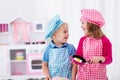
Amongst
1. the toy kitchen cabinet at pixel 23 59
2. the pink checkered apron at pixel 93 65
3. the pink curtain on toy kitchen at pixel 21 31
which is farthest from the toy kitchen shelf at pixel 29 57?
the pink checkered apron at pixel 93 65

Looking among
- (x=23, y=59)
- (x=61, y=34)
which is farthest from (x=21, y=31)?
(x=61, y=34)

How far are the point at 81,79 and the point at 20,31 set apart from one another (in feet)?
2.91

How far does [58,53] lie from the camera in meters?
1.40

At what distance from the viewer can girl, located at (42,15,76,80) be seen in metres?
1.40

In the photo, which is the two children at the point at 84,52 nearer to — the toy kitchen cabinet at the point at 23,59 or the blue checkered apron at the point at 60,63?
the blue checkered apron at the point at 60,63

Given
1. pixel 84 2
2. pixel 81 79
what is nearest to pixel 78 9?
pixel 84 2

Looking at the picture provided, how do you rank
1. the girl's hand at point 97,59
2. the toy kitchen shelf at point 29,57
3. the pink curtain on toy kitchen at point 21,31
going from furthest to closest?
the pink curtain on toy kitchen at point 21,31 < the toy kitchen shelf at point 29,57 < the girl's hand at point 97,59

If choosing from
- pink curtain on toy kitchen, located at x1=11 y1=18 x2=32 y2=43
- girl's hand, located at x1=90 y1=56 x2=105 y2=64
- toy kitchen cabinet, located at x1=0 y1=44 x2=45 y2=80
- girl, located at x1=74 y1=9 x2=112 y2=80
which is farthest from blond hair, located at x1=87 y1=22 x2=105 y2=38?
pink curtain on toy kitchen, located at x1=11 y1=18 x2=32 y2=43

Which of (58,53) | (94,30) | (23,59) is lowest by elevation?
(23,59)

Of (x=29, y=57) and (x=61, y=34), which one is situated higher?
(x=61, y=34)

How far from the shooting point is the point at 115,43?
75.5 inches

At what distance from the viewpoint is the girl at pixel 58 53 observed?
1.40 m

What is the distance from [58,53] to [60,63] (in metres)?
0.05

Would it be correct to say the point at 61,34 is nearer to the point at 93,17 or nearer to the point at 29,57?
the point at 93,17
